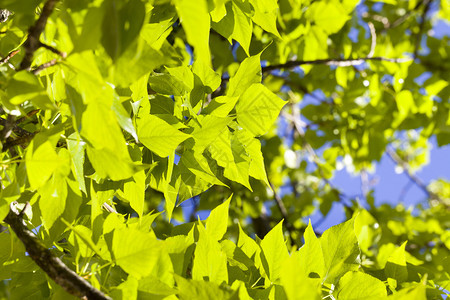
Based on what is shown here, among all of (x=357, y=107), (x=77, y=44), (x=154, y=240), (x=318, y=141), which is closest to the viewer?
(x=77, y=44)

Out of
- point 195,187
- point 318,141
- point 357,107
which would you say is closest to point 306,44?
point 357,107

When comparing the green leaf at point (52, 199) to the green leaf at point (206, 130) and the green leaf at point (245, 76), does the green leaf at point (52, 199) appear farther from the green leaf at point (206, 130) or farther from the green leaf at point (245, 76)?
the green leaf at point (245, 76)

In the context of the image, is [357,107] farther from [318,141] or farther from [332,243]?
[332,243]

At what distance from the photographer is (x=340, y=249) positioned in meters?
0.62

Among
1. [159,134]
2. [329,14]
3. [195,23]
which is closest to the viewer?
[195,23]

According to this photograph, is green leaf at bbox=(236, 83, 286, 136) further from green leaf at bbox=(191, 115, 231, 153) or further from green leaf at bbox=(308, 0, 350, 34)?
green leaf at bbox=(308, 0, 350, 34)

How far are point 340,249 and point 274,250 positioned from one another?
4.2 inches

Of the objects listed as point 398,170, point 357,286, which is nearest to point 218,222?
point 357,286

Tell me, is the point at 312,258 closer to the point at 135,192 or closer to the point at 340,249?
the point at 340,249

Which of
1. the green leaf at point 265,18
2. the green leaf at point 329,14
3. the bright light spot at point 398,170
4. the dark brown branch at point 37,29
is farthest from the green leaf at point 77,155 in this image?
the bright light spot at point 398,170

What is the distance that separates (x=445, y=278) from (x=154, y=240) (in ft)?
1.76

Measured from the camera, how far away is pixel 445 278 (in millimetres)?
724

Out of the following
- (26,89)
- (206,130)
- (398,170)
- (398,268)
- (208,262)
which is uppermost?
(26,89)

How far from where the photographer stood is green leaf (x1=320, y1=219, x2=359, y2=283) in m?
0.61
